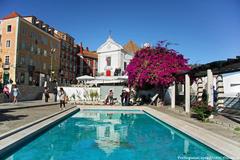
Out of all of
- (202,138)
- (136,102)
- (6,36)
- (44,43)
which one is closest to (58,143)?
(202,138)

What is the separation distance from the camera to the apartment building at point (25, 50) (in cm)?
4669

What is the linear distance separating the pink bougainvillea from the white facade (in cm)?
2028

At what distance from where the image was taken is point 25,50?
50094 millimetres

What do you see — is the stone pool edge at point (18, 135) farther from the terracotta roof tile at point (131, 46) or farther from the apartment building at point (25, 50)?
the terracotta roof tile at point (131, 46)

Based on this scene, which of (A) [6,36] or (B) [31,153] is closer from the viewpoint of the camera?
(B) [31,153]

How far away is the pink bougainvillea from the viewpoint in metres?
25.5

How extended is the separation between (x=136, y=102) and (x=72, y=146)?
72.0 ft

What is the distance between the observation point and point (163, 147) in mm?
10117

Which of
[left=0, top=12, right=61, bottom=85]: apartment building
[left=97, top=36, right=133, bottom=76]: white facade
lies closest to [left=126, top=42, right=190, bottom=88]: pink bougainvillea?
[left=97, top=36, right=133, bottom=76]: white facade

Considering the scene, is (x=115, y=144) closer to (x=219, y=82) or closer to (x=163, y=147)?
(x=163, y=147)

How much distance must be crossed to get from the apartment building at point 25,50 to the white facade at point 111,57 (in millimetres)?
9415

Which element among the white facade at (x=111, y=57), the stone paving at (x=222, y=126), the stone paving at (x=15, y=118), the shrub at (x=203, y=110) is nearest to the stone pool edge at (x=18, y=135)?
the stone paving at (x=15, y=118)

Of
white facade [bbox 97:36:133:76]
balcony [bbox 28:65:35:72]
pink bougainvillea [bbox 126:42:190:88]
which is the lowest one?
pink bougainvillea [bbox 126:42:190:88]

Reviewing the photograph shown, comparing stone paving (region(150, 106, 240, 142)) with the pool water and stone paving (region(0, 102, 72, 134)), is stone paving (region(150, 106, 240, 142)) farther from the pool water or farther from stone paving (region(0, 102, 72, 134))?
stone paving (region(0, 102, 72, 134))
